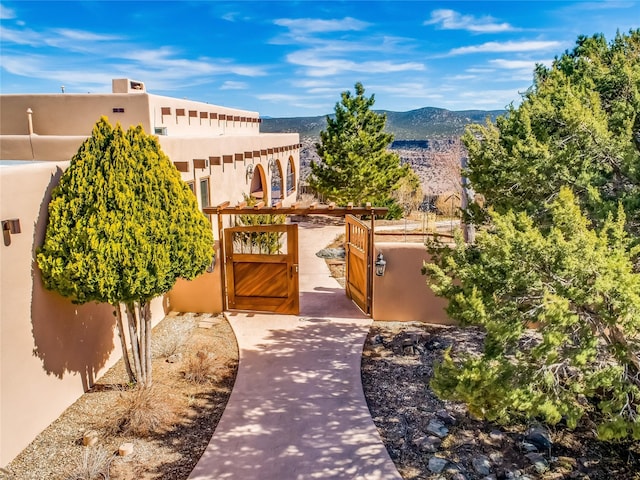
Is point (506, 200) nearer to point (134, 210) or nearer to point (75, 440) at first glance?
point (134, 210)

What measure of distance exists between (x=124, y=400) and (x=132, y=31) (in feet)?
66.8

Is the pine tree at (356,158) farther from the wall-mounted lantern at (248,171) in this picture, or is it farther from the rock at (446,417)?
the rock at (446,417)

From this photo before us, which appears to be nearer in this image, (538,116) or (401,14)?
(538,116)

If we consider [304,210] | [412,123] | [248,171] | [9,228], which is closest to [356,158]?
[248,171]

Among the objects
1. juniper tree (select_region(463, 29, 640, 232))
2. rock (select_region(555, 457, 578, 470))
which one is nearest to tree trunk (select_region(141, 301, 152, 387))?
juniper tree (select_region(463, 29, 640, 232))

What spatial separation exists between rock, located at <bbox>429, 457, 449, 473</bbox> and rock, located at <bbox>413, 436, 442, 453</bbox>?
0.67ft

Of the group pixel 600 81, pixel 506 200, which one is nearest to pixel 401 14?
pixel 600 81

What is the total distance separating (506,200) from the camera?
6.55 meters

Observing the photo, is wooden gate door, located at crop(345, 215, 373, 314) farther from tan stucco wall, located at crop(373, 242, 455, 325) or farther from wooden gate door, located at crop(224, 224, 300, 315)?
wooden gate door, located at crop(224, 224, 300, 315)

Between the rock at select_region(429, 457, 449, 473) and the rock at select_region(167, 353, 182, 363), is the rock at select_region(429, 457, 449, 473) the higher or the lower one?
the lower one

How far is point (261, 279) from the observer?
11086mm

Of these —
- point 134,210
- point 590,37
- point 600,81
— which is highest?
point 590,37

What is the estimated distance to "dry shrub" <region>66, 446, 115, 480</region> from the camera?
538 cm

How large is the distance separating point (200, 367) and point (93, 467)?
2784 mm
